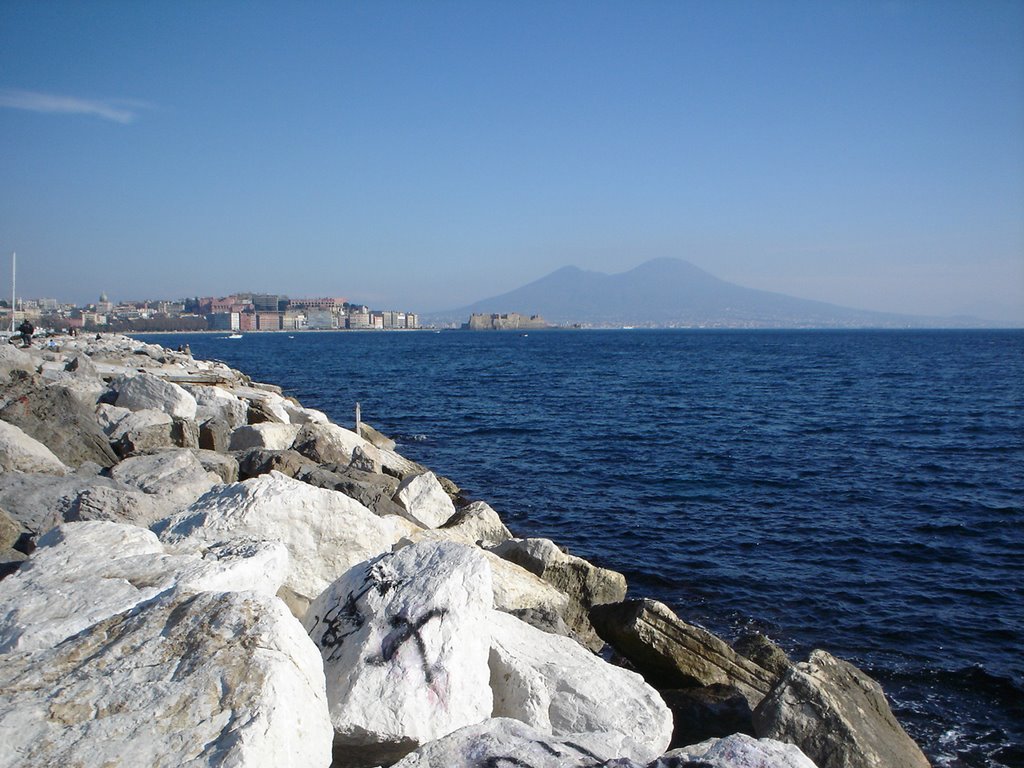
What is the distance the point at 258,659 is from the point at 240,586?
1216 mm

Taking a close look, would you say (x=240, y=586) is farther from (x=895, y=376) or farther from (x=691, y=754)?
(x=895, y=376)

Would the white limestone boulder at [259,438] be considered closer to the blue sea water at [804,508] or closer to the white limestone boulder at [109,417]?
the white limestone boulder at [109,417]

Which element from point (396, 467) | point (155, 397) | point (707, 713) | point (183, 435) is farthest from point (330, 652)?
point (155, 397)

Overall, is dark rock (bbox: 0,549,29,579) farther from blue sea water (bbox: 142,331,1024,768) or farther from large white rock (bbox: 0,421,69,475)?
blue sea water (bbox: 142,331,1024,768)

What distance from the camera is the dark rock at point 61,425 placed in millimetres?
9508

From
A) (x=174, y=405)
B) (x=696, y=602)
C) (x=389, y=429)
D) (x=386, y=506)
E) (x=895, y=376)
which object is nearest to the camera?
(x=386, y=506)

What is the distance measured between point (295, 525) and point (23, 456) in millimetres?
3831

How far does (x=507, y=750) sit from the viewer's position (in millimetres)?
3365

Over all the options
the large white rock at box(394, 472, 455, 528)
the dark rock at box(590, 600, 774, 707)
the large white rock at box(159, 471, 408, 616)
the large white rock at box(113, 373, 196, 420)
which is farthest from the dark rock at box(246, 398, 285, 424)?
the dark rock at box(590, 600, 774, 707)

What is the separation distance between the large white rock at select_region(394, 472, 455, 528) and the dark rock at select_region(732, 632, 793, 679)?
4.35 m

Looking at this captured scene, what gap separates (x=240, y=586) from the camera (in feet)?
15.0

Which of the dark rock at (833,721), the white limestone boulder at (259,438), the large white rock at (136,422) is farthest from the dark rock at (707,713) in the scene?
the large white rock at (136,422)

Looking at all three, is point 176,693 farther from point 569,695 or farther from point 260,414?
point 260,414

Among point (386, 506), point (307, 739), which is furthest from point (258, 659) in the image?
point (386, 506)
